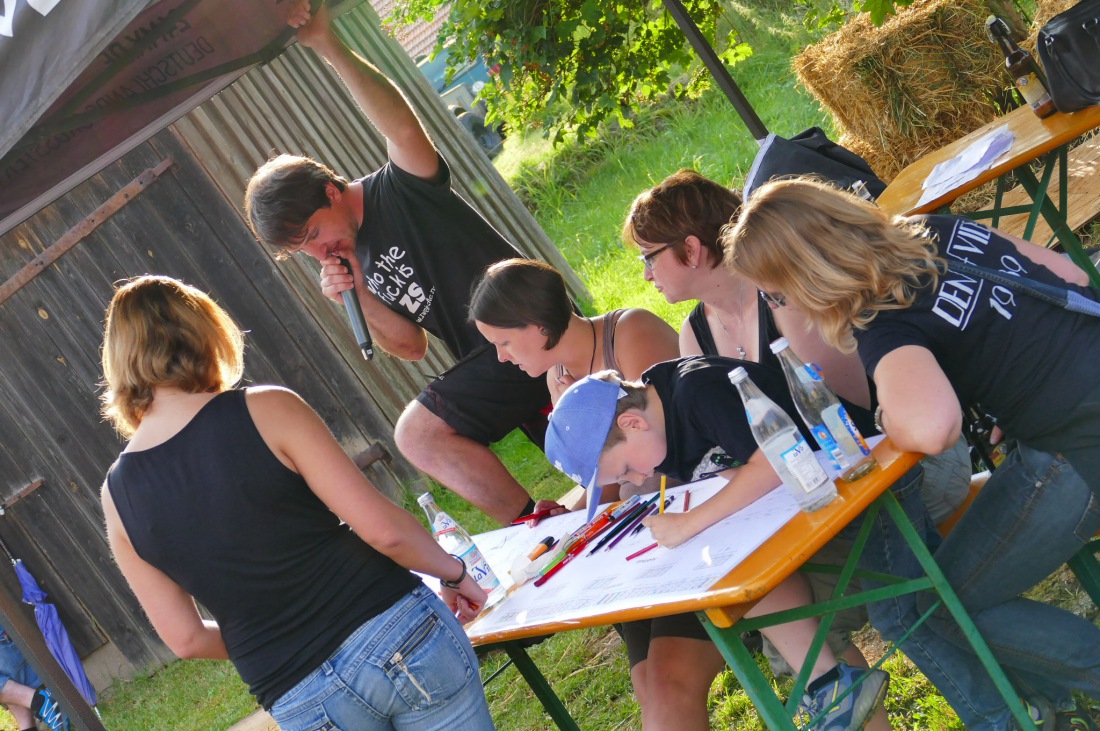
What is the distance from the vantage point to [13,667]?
19.9ft

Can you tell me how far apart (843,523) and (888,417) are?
23cm

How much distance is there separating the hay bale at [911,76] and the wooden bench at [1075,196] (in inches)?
27.8

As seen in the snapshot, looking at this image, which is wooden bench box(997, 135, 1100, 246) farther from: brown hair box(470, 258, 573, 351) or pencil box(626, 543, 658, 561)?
pencil box(626, 543, 658, 561)

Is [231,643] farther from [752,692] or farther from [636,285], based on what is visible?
[636,285]

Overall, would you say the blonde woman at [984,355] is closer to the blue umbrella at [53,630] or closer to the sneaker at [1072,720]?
the sneaker at [1072,720]

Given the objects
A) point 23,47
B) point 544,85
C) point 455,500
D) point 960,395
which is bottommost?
point 455,500

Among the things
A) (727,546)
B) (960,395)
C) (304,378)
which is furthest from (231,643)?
(304,378)

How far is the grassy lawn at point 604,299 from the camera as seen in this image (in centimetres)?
360

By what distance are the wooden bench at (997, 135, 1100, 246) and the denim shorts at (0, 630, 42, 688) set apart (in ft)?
19.0

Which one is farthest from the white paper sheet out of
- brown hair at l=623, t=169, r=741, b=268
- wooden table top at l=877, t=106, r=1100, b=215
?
brown hair at l=623, t=169, r=741, b=268

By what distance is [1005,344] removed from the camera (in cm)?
216

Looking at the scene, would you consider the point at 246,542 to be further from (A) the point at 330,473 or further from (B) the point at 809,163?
(B) the point at 809,163

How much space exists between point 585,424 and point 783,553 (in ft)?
2.13

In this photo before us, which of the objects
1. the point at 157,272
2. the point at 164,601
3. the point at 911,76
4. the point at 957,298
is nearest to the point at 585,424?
the point at 957,298
